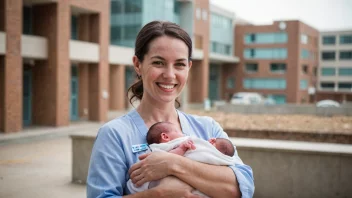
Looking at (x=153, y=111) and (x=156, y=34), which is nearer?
(x=156, y=34)

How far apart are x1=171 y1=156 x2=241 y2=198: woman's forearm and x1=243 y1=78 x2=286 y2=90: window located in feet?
181

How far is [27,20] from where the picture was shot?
2041cm

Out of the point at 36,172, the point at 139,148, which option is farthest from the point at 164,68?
the point at 36,172

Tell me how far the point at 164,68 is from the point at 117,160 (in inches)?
24.2

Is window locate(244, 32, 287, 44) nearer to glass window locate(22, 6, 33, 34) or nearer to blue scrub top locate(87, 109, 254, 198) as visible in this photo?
glass window locate(22, 6, 33, 34)

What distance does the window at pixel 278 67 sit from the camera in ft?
182

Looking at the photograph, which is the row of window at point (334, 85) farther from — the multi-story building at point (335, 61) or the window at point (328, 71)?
the window at point (328, 71)

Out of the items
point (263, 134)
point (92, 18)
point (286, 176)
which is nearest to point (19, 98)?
point (92, 18)

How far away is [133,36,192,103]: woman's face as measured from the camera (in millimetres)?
2270

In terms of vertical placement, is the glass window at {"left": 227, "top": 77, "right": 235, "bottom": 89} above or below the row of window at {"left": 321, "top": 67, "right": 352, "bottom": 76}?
below

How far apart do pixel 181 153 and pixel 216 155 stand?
209mm

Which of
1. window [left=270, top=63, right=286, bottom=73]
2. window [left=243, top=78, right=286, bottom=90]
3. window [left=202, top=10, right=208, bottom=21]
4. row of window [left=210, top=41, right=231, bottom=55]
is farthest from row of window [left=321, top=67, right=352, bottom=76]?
window [left=202, top=10, right=208, bottom=21]

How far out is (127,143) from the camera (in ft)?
7.20

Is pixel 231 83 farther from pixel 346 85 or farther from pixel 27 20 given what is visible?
pixel 27 20
